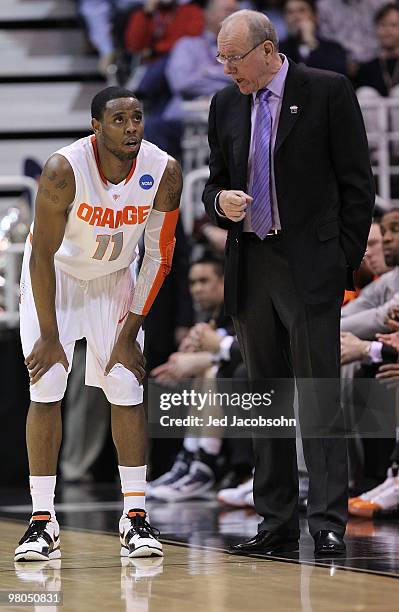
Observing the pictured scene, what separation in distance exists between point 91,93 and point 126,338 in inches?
287

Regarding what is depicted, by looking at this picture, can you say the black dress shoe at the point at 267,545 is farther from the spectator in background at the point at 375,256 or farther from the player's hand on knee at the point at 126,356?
the spectator in background at the point at 375,256

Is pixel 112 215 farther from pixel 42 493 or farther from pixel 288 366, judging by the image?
pixel 42 493

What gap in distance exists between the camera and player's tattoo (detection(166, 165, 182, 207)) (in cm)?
470

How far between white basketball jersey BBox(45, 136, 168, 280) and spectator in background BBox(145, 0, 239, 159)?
4.88 m

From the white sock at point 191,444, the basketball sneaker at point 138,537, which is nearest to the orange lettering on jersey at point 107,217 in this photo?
the basketball sneaker at point 138,537

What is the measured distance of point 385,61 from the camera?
9.21 metres

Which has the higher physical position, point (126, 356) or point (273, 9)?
point (273, 9)

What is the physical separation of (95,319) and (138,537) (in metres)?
0.83

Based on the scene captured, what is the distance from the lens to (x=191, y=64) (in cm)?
968

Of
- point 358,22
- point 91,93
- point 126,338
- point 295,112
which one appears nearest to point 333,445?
point 126,338

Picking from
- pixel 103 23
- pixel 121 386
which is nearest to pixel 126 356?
pixel 121 386

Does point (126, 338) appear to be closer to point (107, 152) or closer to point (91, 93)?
point (107, 152)

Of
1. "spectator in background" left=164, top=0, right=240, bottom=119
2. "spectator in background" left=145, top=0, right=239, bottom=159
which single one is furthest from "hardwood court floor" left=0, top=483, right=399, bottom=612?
"spectator in background" left=164, top=0, right=240, bottom=119

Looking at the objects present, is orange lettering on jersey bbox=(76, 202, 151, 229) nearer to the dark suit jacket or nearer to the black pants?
the black pants
